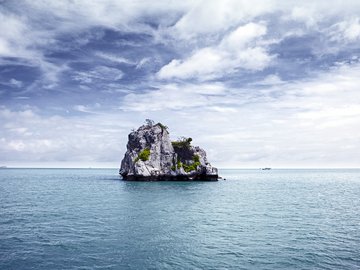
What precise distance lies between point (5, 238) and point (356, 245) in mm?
39460

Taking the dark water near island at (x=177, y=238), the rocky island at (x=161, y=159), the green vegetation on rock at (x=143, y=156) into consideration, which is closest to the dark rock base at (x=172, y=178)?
the rocky island at (x=161, y=159)

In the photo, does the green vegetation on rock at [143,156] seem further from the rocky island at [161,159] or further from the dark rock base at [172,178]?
the dark rock base at [172,178]

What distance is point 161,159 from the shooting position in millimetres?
134625

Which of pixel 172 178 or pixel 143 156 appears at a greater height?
pixel 143 156

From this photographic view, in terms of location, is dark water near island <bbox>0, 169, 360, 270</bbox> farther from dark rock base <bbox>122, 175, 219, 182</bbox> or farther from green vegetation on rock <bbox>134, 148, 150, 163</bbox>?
dark rock base <bbox>122, 175, 219, 182</bbox>

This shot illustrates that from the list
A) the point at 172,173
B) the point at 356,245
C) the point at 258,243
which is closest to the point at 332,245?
the point at 356,245

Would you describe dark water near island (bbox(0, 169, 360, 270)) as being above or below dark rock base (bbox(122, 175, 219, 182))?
below

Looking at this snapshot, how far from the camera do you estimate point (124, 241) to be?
32969 millimetres

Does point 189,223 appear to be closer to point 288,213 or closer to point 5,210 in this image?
point 288,213

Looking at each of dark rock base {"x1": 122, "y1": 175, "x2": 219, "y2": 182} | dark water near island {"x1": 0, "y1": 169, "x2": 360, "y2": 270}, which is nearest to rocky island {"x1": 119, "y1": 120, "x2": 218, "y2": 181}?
dark rock base {"x1": 122, "y1": 175, "x2": 219, "y2": 182}

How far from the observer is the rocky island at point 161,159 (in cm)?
12900

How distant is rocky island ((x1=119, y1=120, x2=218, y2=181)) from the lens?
129000 mm

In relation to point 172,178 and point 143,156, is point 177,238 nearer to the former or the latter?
point 143,156

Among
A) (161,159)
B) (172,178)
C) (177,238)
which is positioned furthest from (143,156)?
(177,238)
